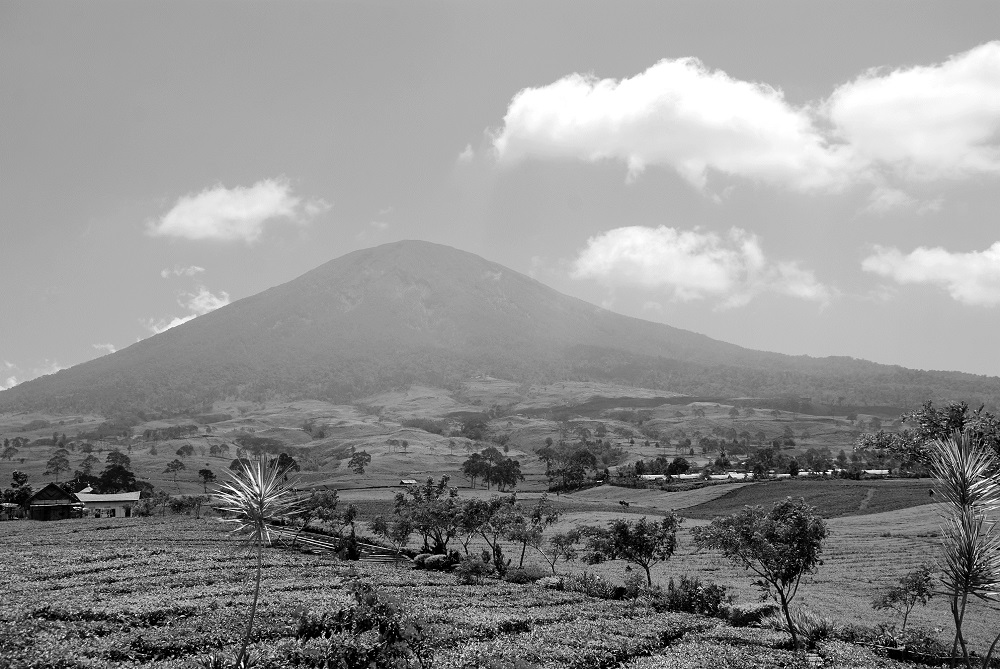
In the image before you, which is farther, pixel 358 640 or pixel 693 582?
pixel 693 582

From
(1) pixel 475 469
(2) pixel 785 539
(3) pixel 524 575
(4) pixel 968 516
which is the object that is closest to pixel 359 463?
(1) pixel 475 469

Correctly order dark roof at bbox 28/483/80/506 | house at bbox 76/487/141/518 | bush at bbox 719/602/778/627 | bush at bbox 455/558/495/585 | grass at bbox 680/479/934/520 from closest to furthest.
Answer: bush at bbox 719/602/778/627 → bush at bbox 455/558/495/585 → dark roof at bbox 28/483/80/506 → grass at bbox 680/479/934/520 → house at bbox 76/487/141/518

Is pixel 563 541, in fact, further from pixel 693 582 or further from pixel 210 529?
pixel 210 529

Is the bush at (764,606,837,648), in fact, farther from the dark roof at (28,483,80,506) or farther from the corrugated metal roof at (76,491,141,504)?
the corrugated metal roof at (76,491,141,504)

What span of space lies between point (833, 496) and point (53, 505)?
246ft

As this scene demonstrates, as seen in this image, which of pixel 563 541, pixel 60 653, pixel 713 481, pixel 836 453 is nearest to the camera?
pixel 60 653

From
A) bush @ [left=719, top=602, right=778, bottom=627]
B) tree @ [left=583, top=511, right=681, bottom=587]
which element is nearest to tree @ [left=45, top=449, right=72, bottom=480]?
tree @ [left=583, top=511, right=681, bottom=587]

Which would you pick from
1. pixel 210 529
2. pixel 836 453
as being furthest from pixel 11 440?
pixel 836 453

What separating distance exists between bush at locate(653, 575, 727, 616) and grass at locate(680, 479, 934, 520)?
43.9 meters

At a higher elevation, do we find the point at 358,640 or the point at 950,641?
the point at 358,640

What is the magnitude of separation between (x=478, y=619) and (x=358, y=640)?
5.36m

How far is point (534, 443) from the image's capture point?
190m

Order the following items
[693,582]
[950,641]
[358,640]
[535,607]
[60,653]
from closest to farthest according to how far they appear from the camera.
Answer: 1. [60,653]
2. [358,640]
3. [950,641]
4. [535,607]
5. [693,582]

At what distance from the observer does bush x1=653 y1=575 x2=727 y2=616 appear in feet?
88.3
